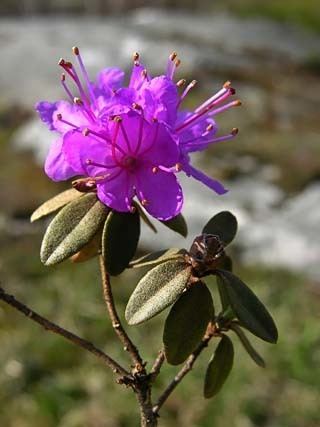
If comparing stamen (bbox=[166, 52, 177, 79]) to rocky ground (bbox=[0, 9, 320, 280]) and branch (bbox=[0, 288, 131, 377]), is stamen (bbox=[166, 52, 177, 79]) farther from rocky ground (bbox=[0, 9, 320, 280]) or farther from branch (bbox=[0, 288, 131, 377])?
rocky ground (bbox=[0, 9, 320, 280])

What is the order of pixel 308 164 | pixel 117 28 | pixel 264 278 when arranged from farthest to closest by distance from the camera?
pixel 117 28 → pixel 308 164 → pixel 264 278

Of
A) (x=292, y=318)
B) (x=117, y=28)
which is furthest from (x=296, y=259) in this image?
(x=117, y=28)

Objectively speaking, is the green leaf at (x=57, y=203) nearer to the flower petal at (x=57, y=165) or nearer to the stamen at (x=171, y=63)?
the flower petal at (x=57, y=165)

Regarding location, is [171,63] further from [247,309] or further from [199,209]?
[199,209]

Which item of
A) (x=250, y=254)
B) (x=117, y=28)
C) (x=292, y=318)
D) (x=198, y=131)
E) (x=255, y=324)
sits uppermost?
(x=198, y=131)

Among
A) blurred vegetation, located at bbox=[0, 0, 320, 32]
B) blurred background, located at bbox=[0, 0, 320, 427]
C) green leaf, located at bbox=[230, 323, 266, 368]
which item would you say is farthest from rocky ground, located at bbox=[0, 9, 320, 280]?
green leaf, located at bbox=[230, 323, 266, 368]

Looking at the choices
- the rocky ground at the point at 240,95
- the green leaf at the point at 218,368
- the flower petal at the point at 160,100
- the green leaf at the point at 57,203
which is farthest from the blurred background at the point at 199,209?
the flower petal at the point at 160,100

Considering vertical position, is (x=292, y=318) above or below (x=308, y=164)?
above

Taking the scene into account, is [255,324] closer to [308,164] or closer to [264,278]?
[264,278]

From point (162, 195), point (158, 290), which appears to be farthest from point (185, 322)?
point (162, 195)
